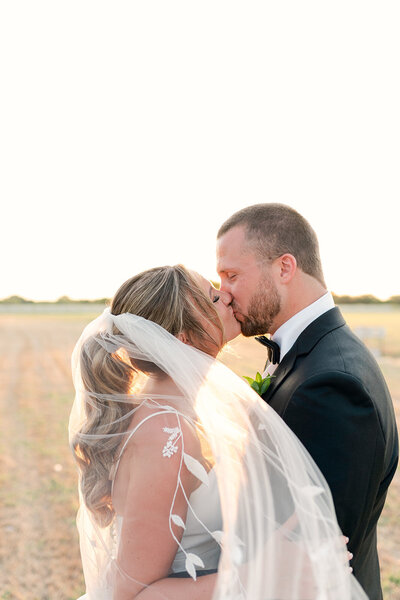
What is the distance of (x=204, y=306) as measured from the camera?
10.1ft

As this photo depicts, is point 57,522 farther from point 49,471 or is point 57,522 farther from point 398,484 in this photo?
point 398,484

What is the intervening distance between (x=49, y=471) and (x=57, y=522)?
2.14 metres

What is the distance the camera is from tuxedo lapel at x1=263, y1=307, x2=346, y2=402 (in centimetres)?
307

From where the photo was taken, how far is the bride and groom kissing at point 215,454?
241 centimetres

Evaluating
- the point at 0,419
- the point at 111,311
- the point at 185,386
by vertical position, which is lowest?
the point at 0,419

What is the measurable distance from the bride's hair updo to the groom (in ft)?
1.49

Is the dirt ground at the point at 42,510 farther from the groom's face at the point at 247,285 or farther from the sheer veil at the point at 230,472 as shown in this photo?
the sheer veil at the point at 230,472

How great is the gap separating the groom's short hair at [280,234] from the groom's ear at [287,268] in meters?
0.05

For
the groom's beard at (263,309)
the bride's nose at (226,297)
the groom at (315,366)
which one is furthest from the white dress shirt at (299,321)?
the bride's nose at (226,297)

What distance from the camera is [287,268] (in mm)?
3445

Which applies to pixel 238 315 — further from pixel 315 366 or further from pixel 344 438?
pixel 344 438

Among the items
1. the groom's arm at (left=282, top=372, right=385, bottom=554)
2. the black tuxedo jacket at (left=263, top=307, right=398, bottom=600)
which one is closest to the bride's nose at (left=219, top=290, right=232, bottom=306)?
the black tuxedo jacket at (left=263, top=307, right=398, bottom=600)

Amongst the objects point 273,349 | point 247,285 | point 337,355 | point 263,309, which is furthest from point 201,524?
point 247,285

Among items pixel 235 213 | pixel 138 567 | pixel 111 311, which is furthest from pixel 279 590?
pixel 235 213
